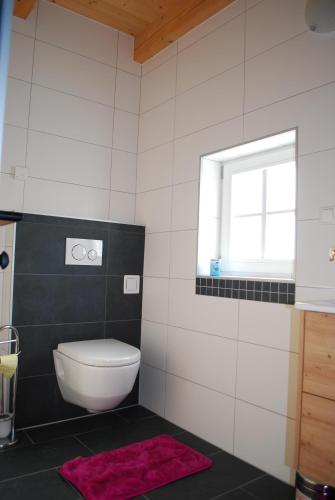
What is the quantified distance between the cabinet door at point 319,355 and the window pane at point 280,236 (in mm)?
855

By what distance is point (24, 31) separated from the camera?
236 centimetres

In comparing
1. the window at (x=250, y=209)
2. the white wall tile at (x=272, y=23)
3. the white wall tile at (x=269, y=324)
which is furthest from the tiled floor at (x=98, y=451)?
the white wall tile at (x=272, y=23)

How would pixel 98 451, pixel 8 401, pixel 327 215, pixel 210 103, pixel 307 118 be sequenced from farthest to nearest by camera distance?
pixel 210 103, pixel 8 401, pixel 98 451, pixel 307 118, pixel 327 215

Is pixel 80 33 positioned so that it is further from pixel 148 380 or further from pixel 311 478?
pixel 311 478

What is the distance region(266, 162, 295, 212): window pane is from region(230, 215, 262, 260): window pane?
0.41 ft

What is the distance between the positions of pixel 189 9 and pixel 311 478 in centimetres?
243

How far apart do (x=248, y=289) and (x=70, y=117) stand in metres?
1.58

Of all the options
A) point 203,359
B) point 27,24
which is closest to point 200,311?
point 203,359

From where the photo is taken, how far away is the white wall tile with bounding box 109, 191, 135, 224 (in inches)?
106

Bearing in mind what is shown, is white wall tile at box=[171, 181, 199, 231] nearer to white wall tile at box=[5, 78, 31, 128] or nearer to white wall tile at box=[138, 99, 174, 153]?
white wall tile at box=[138, 99, 174, 153]

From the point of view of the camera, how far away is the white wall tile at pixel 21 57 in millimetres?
2324

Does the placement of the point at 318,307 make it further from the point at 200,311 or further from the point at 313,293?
the point at 200,311

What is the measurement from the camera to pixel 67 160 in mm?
2500

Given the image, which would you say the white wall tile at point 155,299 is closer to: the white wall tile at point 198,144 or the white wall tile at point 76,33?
the white wall tile at point 198,144
